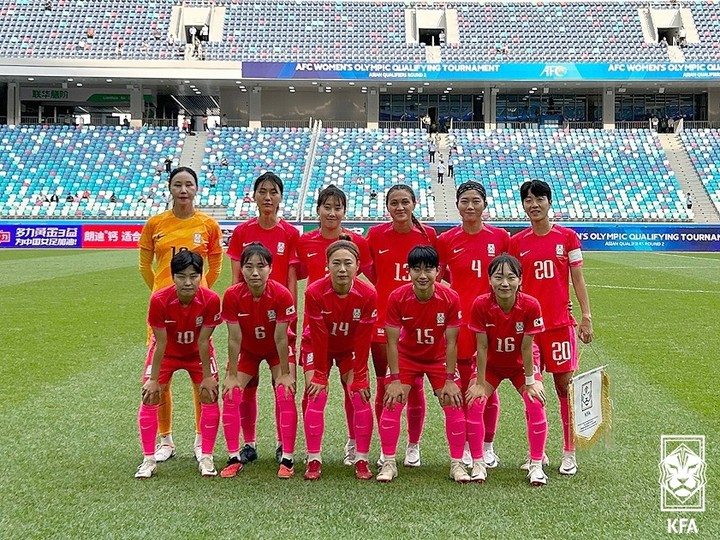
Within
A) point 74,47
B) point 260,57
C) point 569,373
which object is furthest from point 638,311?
point 74,47

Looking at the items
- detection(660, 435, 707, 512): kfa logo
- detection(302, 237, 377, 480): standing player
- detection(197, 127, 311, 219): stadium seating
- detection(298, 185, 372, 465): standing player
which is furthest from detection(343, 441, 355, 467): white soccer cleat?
detection(197, 127, 311, 219): stadium seating

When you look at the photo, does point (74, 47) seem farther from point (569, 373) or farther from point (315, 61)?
point (569, 373)

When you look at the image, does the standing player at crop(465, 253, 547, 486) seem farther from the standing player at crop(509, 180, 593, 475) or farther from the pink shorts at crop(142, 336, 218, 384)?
the pink shorts at crop(142, 336, 218, 384)

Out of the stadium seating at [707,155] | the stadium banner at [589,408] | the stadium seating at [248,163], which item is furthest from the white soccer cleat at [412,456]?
the stadium seating at [707,155]

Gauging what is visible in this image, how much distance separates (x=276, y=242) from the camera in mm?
4793

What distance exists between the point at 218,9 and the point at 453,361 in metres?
36.0

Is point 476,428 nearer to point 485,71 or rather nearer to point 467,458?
point 467,458

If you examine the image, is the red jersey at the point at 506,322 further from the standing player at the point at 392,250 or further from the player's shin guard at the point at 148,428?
the player's shin guard at the point at 148,428

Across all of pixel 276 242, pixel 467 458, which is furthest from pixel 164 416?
pixel 467 458

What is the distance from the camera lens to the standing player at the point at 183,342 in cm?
427

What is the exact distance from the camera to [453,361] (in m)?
4.21

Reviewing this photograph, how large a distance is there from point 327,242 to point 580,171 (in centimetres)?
2852

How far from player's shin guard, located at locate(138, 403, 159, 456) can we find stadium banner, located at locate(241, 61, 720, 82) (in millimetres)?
29366

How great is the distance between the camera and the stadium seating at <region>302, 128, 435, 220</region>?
28672 mm
